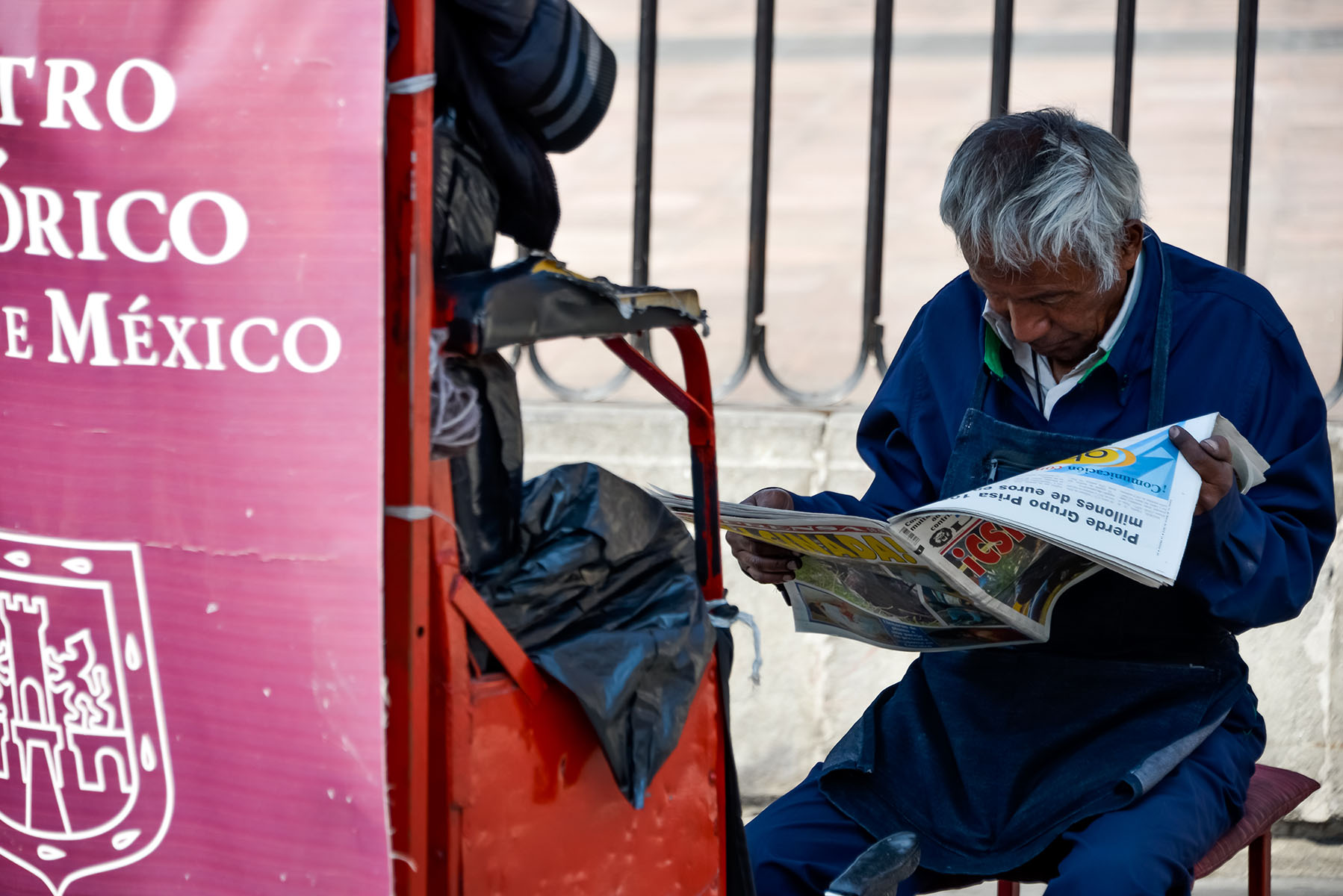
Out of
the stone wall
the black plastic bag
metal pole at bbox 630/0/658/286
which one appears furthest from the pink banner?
metal pole at bbox 630/0/658/286

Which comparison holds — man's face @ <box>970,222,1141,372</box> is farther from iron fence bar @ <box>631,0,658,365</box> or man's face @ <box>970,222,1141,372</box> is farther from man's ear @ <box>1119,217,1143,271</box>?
iron fence bar @ <box>631,0,658,365</box>

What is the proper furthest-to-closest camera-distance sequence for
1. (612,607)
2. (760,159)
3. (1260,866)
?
(760,159) < (1260,866) < (612,607)

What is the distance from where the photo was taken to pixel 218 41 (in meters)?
0.94

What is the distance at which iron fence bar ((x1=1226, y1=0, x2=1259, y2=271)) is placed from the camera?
2.53 m

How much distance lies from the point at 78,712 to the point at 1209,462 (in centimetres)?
103

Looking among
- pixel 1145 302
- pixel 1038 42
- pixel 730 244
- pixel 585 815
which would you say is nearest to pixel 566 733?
pixel 585 815

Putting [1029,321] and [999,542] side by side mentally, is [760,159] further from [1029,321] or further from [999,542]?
[999,542]

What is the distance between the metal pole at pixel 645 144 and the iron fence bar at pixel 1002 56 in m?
0.64

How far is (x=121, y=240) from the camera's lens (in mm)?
974

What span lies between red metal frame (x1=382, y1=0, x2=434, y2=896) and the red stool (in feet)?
2.91

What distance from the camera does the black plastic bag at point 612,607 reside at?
1109 mm

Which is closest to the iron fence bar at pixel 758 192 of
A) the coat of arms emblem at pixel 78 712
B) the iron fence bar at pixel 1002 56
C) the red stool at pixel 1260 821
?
the iron fence bar at pixel 1002 56

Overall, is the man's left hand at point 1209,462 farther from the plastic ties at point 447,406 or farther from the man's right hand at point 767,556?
the plastic ties at point 447,406

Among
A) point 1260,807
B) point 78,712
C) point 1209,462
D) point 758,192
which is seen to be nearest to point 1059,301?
point 1209,462
